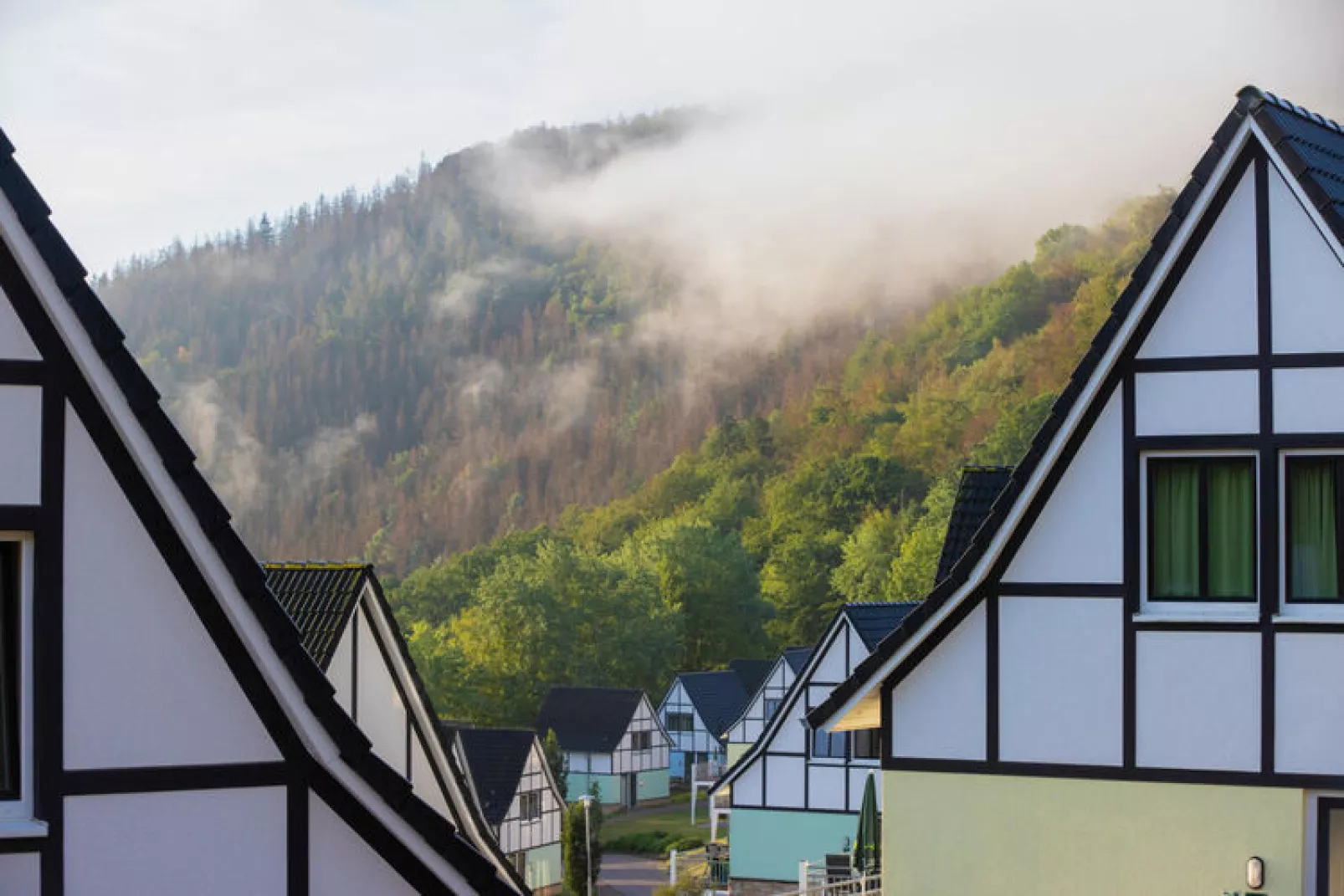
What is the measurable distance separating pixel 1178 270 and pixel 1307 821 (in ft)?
10.9

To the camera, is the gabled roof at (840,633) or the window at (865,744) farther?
the window at (865,744)

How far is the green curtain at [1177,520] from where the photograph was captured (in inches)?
400

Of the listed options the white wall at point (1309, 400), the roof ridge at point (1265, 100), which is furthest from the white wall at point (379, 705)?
the roof ridge at point (1265, 100)

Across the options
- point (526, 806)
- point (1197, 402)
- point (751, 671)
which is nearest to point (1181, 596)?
point (1197, 402)

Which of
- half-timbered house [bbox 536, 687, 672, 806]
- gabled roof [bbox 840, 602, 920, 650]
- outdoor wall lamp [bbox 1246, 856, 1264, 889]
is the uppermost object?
gabled roof [bbox 840, 602, 920, 650]

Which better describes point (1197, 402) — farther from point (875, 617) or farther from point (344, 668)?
A: point (875, 617)

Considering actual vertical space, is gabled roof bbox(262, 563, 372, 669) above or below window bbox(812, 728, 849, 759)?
above

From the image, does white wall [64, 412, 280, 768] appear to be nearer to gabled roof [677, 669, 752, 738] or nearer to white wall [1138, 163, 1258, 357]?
white wall [1138, 163, 1258, 357]

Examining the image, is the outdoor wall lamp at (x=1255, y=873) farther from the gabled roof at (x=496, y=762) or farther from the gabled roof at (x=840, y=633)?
the gabled roof at (x=496, y=762)

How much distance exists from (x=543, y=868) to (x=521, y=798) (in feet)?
12.3

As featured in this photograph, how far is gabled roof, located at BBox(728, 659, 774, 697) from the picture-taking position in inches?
3506

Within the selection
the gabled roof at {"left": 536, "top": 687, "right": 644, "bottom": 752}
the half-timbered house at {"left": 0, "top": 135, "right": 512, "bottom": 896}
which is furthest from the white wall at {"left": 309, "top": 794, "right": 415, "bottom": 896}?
the gabled roof at {"left": 536, "top": 687, "right": 644, "bottom": 752}

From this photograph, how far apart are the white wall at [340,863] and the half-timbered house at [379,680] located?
5961 millimetres

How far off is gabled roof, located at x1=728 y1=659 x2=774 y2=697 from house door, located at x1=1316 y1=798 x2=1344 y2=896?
78305 mm
